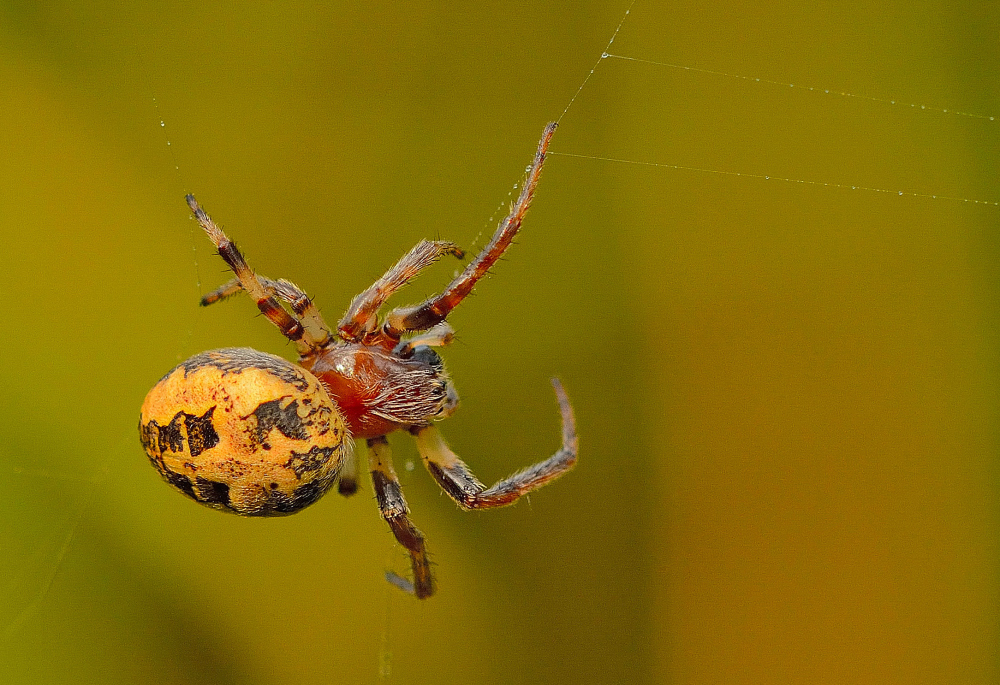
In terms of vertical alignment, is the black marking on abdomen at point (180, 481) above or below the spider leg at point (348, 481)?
above

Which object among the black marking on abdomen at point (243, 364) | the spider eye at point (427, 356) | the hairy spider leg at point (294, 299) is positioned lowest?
the spider eye at point (427, 356)

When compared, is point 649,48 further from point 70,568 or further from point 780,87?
point 70,568

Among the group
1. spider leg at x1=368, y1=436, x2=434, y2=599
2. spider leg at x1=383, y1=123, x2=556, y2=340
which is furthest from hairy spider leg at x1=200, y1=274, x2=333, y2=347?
spider leg at x1=368, y1=436, x2=434, y2=599

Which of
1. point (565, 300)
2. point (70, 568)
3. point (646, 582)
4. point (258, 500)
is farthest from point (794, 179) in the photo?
point (70, 568)

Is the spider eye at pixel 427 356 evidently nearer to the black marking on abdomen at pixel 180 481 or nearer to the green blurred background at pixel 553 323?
the green blurred background at pixel 553 323

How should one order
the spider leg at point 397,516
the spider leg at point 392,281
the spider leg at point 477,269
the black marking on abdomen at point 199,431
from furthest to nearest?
the spider leg at point 397,516
the spider leg at point 392,281
the spider leg at point 477,269
the black marking on abdomen at point 199,431

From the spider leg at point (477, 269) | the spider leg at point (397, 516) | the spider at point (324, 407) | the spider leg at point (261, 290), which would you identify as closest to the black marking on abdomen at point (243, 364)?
the spider at point (324, 407)
